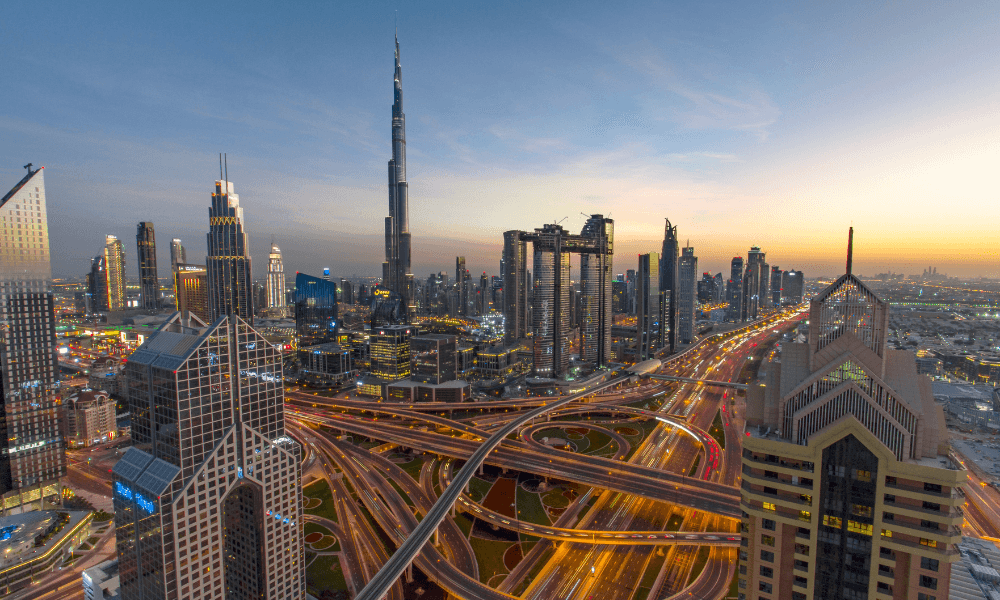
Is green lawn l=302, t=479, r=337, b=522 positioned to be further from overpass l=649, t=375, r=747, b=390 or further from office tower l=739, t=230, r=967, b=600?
overpass l=649, t=375, r=747, b=390

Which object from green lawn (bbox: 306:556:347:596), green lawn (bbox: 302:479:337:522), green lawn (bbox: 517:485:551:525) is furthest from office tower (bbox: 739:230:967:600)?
green lawn (bbox: 302:479:337:522)

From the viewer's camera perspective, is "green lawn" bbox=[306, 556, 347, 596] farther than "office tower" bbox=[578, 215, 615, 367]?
No

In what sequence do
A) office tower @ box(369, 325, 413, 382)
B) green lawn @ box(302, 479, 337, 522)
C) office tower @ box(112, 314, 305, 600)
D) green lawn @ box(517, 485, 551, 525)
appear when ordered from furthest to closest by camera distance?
office tower @ box(369, 325, 413, 382), green lawn @ box(302, 479, 337, 522), green lawn @ box(517, 485, 551, 525), office tower @ box(112, 314, 305, 600)

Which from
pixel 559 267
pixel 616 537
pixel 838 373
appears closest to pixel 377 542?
pixel 616 537

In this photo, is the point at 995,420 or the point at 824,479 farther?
the point at 995,420

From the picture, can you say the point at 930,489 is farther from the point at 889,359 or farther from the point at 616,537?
the point at 616,537

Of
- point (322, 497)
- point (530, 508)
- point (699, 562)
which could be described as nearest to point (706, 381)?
point (530, 508)

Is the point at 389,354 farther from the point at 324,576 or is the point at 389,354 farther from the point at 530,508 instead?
the point at 324,576
